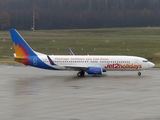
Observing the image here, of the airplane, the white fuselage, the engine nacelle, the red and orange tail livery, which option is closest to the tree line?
the red and orange tail livery

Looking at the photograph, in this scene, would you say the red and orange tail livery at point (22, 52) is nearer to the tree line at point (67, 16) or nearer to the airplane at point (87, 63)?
the airplane at point (87, 63)

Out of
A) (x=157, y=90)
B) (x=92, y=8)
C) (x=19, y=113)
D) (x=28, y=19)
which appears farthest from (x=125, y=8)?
(x=19, y=113)

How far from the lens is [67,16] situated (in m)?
175

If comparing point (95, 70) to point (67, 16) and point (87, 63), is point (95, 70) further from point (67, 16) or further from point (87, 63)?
point (67, 16)

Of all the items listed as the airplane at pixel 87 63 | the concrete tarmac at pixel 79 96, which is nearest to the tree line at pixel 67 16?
the airplane at pixel 87 63

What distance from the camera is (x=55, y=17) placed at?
17375cm

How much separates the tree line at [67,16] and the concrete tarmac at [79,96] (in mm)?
114969

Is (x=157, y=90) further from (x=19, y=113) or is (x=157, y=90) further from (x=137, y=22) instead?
(x=137, y=22)

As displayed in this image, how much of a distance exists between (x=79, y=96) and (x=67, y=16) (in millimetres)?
138986

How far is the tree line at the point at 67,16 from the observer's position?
560 ft

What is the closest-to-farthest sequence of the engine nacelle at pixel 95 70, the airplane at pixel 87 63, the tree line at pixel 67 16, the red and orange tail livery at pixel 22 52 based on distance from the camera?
the engine nacelle at pixel 95 70 < the airplane at pixel 87 63 < the red and orange tail livery at pixel 22 52 < the tree line at pixel 67 16

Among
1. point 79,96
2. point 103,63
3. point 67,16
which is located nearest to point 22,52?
point 103,63

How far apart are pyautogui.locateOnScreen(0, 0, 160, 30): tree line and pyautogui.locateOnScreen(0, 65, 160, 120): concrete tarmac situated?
115 m

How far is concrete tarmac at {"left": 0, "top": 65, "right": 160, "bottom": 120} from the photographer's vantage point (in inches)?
1146
